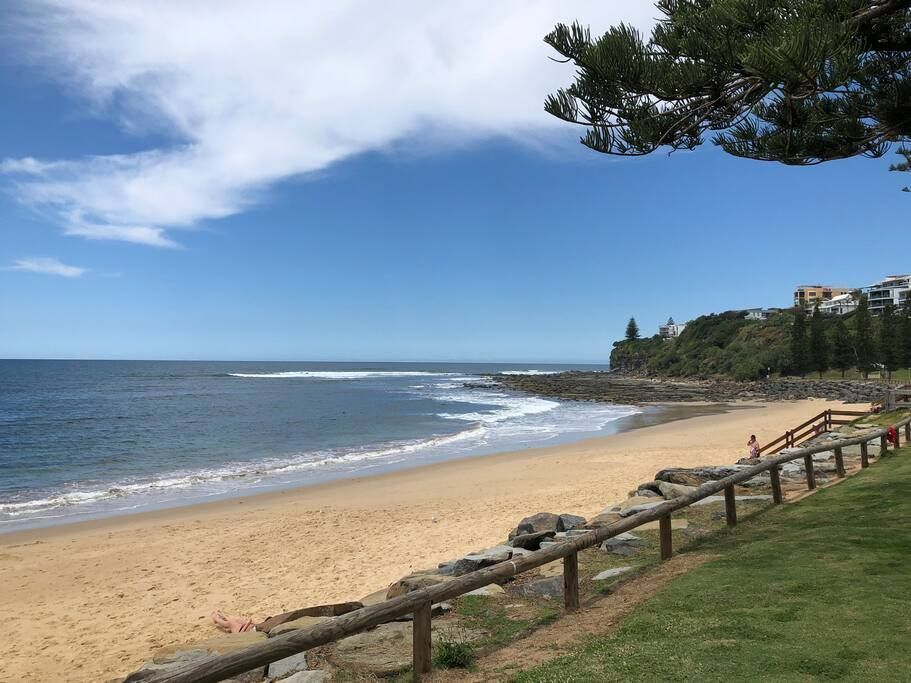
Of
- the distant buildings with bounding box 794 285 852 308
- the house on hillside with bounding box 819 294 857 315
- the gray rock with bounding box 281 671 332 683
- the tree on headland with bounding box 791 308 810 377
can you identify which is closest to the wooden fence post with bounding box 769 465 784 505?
the gray rock with bounding box 281 671 332 683

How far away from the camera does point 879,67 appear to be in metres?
6.90

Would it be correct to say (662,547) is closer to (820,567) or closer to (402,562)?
(820,567)

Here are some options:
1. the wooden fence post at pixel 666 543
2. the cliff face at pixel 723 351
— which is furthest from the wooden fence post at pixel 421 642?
the cliff face at pixel 723 351

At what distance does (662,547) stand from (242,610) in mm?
6037

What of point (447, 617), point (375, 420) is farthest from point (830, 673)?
point (375, 420)

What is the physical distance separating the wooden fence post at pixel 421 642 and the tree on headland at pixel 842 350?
79.2 m

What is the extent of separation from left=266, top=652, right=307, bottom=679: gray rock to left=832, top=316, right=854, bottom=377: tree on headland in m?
79.3

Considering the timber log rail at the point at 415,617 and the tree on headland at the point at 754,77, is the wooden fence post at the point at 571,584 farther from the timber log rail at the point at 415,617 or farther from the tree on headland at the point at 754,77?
the tree on headland at the point at 754,77

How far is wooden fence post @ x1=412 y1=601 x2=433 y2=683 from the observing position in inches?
169

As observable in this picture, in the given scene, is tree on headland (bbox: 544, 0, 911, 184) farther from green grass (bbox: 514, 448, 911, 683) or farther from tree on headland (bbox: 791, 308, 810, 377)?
tree on headland (bbox: 791, 308, 810, 377)

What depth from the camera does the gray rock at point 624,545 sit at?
7.57m

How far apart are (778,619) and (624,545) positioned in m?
3.26

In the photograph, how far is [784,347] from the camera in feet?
262

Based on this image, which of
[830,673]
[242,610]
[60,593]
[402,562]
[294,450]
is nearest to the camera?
[830,673]
